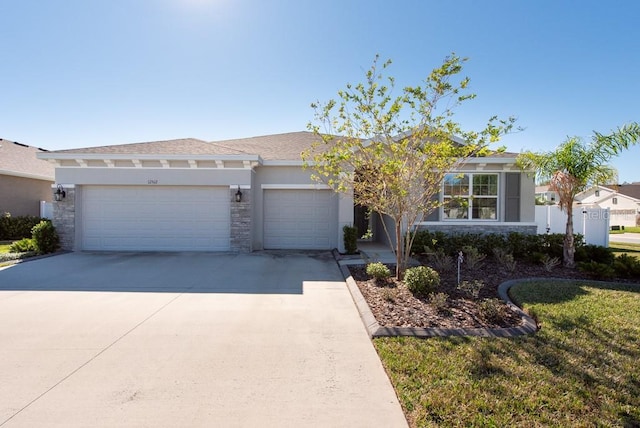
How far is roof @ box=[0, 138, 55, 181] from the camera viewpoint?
1584cm

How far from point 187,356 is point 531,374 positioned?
3.71 metres

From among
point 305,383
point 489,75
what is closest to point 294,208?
point 489,75

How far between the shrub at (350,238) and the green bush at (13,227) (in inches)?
621

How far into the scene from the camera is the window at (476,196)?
10.7 metres

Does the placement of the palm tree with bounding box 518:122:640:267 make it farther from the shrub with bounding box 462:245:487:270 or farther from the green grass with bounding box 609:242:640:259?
the green grass with bounding box 609:242:640:259

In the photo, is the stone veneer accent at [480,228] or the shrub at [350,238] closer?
the shrub at [350,238]

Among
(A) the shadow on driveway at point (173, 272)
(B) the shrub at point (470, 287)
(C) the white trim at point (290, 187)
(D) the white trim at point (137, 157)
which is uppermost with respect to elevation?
(D) the white trim at point (137, 157)

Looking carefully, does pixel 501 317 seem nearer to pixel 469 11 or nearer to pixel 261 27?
pixel 469 11

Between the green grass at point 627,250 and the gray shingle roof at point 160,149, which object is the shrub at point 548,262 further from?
the gray shingle roof at point 160,149

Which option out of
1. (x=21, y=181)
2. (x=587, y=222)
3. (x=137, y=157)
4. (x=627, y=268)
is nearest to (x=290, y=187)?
(x=137, y=157)

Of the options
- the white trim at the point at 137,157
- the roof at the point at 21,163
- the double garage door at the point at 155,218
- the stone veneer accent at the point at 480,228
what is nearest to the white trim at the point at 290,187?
the white trim at the point at 137,157

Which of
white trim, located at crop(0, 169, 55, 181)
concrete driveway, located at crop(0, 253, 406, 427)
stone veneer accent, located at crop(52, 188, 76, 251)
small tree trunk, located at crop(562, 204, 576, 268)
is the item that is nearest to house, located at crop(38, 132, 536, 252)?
stone veneer accent, located at crop(52, 188, 76, 251)

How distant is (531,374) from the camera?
311 cm

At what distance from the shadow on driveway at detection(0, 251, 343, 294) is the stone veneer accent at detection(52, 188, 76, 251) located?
0.77 metres
